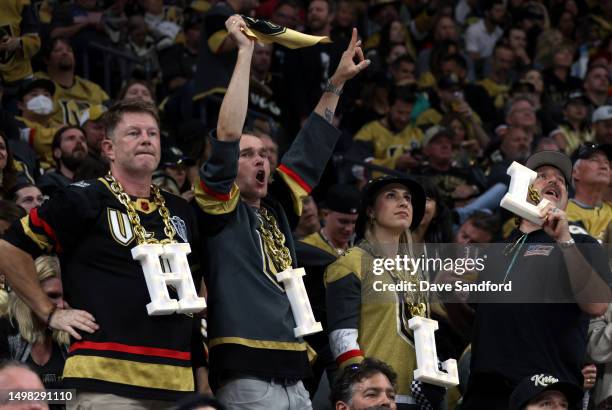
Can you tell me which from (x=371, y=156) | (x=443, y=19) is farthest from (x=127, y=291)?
(x=443, y=19)

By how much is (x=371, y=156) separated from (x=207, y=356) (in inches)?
270

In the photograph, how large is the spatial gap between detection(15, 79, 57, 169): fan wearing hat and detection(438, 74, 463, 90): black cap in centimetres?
518

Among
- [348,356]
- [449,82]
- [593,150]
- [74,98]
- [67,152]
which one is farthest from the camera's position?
[449,82]

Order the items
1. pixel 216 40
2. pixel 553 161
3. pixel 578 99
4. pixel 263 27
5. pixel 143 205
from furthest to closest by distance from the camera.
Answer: pixel 578 99 → pixel 216 40 → pixel 553 161 → pixel 263 27 → pixel 143 205

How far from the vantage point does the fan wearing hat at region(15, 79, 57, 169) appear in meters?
10.5

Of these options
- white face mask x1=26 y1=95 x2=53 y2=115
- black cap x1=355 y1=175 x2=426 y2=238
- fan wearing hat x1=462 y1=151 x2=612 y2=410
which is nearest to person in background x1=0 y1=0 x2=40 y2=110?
white face mask x1=26 y1=95 x2=53 y2=115

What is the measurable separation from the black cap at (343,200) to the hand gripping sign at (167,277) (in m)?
3.47

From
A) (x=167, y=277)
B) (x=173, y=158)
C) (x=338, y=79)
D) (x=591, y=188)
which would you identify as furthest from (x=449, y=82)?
(x=167, y=277)

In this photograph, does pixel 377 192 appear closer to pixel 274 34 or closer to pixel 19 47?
pixel 274 34

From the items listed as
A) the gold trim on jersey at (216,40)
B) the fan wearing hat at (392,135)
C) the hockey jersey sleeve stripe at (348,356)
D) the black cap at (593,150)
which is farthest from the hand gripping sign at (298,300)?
the fan wearing hat at (392,135)

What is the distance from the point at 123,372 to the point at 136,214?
0.73 metres

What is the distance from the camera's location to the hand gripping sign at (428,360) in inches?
259

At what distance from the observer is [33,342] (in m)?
6.50

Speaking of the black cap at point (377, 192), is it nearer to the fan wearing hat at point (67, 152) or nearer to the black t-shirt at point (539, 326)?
the black t-shirt at point (539, 326)
